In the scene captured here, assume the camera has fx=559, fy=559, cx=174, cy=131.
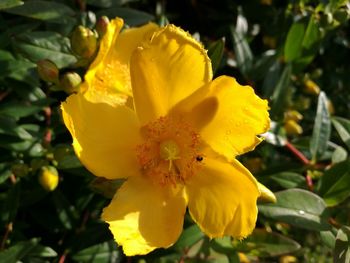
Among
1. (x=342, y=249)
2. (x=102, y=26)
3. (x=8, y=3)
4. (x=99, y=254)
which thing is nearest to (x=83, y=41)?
(x=102, y=26)

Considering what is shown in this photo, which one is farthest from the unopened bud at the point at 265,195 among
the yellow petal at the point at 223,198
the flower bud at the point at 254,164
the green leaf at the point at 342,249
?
the flower bud at the point at 254,164

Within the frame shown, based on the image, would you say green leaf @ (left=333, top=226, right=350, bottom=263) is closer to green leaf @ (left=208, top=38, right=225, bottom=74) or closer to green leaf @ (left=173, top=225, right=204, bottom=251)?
green leaf @ (left=173, top=225, right=204, bottom=251)

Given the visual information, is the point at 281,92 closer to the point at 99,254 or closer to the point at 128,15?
the point at 128,15

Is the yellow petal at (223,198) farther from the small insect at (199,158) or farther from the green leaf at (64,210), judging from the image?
the green leaf at (64,210)

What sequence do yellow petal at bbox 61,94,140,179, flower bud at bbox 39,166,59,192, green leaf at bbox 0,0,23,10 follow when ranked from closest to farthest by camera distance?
yellow petal at bbox 61,94,140,179 < green leaf at bbox 0,0,23,10 < flower bud at bbox 39,166,59,192

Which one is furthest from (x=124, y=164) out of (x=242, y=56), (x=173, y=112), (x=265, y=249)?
(x=242, y=56)

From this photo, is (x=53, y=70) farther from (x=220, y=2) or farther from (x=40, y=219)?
(x=220, y=2)

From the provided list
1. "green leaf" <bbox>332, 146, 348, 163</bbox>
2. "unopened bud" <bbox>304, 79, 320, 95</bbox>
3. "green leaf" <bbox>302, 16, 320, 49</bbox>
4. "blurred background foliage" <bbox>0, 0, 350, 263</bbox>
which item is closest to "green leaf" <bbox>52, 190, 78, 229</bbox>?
"blurred background foliage" <bbox>0, 0, 350, 263</bbox>
